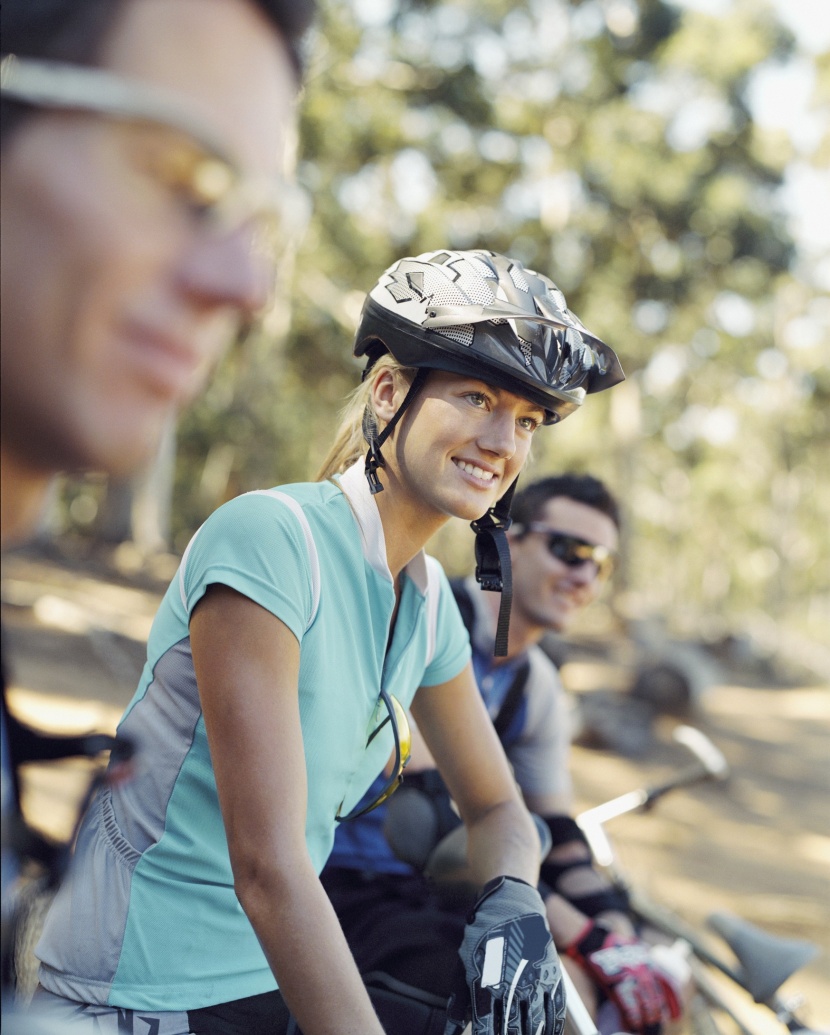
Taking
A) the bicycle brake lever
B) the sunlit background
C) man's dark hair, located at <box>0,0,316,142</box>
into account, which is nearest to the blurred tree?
the sunlit background

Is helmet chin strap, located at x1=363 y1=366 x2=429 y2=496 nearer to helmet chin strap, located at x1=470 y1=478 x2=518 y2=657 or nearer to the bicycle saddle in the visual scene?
helmet chin strap, located at x1=470 y1=478 x2=518 y2=657

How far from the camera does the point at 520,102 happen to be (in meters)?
20.2

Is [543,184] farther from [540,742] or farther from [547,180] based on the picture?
[540,742]

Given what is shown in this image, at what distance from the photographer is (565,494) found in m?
3.51

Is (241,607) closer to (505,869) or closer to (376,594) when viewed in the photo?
(376,594)

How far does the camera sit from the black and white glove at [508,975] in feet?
5.99

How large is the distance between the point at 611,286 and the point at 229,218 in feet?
65.6

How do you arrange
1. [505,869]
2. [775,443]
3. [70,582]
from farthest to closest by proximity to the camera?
[775,443]
[70,582]
[505,869]

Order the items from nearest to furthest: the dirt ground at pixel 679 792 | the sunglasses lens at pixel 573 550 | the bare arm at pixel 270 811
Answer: the bare arm at pixel 270 811 < the sunglasses lens at pixel 573 550 < the dirt ground at pixel 679 792

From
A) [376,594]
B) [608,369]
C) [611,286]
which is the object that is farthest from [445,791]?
[611,286]

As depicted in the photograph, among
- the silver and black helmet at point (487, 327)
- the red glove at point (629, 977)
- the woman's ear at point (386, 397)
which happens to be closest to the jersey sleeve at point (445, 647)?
the woman's ear at point (386, 397)

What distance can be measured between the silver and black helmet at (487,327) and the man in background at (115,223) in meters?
1.08

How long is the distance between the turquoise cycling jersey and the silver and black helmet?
43cm

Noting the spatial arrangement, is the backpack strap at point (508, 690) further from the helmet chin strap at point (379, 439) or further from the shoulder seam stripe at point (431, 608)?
the helmet chin strap at point (379, 439)
